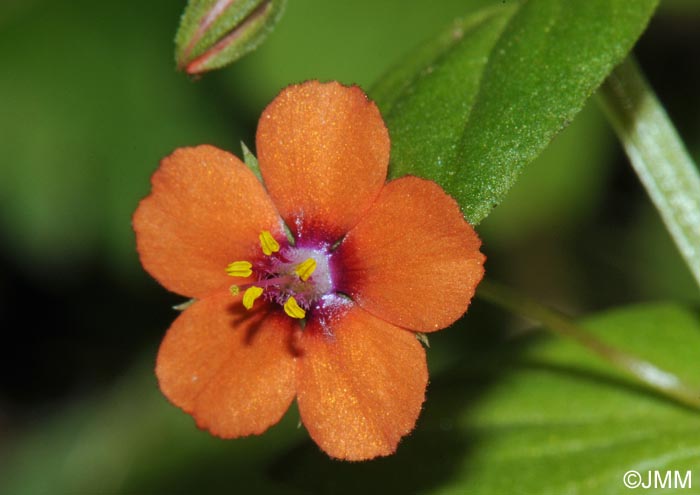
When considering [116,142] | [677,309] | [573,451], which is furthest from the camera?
[116,142]

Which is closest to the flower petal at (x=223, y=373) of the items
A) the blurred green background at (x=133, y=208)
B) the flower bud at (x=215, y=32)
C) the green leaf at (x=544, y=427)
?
the flower bud at (x=215, y=32)

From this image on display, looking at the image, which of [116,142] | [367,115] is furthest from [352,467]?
[116,142]

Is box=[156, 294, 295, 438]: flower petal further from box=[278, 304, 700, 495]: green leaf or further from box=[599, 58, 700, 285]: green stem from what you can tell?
box=[599, 58, 700, 285]: green stem

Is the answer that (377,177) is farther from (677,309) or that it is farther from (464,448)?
(677,309)

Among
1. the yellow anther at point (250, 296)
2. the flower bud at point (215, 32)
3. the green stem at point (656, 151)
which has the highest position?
the flower bud at point (215, 32)

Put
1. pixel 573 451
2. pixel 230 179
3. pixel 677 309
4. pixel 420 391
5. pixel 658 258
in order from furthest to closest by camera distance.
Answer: pixel 658 258 → pixel 677 309 → pixel 573 451 → pixel 230 179 → pixel 420 391

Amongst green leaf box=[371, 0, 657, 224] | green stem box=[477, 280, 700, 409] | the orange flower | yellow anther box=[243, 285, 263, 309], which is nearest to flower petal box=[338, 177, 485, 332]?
the orange flower

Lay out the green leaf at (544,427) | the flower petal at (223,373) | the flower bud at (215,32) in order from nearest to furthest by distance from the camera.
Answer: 1. the flower petal at (223,373)
2. the flower bud at (215,32)
3. the green leaf at (544,427)

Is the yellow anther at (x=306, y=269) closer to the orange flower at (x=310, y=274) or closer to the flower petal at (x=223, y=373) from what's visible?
the orange flower at (x=310, y=274)
